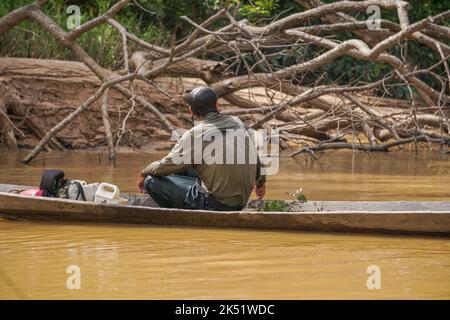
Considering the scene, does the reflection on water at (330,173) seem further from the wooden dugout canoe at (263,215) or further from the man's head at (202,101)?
the man's head at (202,101)

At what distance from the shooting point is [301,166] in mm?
11805

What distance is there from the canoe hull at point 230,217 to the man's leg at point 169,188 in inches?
8.2

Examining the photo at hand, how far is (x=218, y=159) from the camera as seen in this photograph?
264 inches

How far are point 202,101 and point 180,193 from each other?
2.30ft

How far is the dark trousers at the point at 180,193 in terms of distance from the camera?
22.6 feet

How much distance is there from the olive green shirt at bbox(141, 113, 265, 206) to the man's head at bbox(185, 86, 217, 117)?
4 centimetres

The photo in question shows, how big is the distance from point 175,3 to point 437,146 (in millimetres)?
4897

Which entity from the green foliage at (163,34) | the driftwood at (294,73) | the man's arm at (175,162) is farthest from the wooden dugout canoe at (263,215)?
the green foliage at (163,34)

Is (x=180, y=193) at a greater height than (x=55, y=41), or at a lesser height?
lesser

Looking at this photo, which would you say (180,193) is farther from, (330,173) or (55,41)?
(55,41)

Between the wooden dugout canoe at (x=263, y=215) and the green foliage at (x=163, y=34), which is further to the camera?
the green foliage at (x=163, y=34)

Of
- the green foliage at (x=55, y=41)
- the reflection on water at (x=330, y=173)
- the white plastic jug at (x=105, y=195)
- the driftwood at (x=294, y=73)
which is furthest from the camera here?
the green foliage at (x=55, y=41)

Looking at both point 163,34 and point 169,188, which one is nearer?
point 169,188

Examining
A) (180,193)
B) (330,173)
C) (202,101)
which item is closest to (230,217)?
(180,193)
